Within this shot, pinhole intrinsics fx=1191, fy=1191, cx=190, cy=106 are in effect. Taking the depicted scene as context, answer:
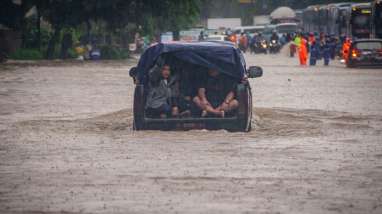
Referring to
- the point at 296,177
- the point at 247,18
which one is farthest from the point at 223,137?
the point at 247,18

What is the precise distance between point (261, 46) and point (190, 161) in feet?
236

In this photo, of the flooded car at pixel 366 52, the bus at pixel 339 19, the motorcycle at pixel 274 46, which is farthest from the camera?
the motorcycle at pixel 274 46

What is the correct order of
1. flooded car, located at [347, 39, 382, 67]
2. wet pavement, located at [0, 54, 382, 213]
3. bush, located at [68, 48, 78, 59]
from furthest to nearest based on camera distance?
1. bush, located at [68, 48, 78, 59]
2. flooded car, located at [347, 39, 382, 67]
3. wet pavement, located at [0, 54, 382, 213]

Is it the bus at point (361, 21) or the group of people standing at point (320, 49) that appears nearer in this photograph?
the group of people standing at point (320, 49)

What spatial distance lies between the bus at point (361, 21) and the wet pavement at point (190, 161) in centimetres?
4190

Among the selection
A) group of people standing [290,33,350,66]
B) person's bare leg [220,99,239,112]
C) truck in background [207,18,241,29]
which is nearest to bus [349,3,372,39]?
group of people standing [290,33,350,66]

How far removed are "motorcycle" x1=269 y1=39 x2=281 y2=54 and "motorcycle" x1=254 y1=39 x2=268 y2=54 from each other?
405 millimetres

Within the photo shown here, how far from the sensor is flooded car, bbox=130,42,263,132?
61.8ft

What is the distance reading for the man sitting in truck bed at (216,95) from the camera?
19000 mm

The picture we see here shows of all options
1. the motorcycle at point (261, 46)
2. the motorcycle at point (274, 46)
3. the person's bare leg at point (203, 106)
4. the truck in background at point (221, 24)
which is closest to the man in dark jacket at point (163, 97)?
the person's bare leg at point (203, 106)

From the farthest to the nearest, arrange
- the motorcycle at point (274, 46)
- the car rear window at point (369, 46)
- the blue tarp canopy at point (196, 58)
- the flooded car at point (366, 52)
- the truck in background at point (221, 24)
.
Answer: the truck in background at point (221, 24), the motorcycle at point (274, 46), the flooded car at point (366, 52), the car rear window at point (369, 46), the blue tarp canopy at point (196, 58)

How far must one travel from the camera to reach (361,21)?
7019 centimetres

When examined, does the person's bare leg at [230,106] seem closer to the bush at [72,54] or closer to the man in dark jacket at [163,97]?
the man in dark jacket at [163,97]

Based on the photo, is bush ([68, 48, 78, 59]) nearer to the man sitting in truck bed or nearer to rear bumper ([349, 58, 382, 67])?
rear bumper ([349, 58, 382, 67])
